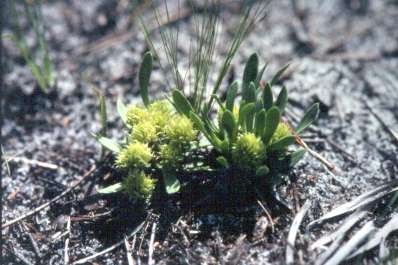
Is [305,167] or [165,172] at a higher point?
[165,172]

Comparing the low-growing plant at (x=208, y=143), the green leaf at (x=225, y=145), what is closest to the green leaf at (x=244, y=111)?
the low-growing plant at (x=208, y=143)

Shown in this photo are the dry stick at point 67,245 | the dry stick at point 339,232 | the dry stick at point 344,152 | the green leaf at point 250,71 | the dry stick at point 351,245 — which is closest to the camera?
the dry stick at point 351,245

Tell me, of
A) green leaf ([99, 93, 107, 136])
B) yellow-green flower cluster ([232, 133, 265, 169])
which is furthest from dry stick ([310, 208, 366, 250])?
green leaf ([99, 93, 107, 136])

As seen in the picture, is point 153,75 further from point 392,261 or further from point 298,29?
point 392,261

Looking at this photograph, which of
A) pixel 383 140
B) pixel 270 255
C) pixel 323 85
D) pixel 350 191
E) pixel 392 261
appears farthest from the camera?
pixel 323 85

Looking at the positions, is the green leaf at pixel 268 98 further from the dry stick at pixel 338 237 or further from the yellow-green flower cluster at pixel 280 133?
the dry stick at pixel 338 237

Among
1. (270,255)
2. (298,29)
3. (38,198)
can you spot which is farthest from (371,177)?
(38,198)

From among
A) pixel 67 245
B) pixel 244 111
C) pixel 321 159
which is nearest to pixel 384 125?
pixel 321 159
